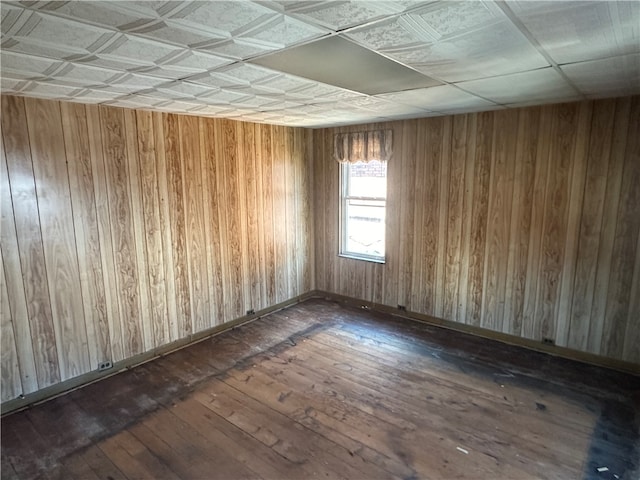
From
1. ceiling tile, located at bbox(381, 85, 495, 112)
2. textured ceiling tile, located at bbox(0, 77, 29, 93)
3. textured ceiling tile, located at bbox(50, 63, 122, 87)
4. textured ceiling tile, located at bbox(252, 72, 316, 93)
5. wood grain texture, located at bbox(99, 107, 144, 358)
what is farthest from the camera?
wood grain texture, located at bbox(99, 107, 144, 358)

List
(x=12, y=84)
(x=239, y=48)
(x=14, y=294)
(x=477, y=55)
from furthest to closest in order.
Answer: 1. (x=14, y=294)
2. (x=12, y=84)
3. (x=477, y=55)
4. (x=239, y=48)

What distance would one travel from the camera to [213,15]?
4.80ft

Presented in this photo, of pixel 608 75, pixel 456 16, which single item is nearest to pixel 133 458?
pixel 456 16

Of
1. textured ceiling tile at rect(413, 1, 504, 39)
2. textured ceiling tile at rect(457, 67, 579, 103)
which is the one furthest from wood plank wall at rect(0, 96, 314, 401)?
textured ceiling tile at rect(413, 1, 504, 39)

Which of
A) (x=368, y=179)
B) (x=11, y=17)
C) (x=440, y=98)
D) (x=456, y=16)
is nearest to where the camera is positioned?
(x=11, y=17)

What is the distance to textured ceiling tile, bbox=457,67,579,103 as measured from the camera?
2.46 metres

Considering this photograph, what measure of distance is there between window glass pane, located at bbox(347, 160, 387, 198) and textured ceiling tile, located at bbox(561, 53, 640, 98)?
2.27 m

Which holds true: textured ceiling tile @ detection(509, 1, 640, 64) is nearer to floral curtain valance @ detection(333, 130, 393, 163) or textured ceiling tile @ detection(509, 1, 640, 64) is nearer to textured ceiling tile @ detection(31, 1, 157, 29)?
textured ceiling tile @ detection(31, 1, 157, 29)

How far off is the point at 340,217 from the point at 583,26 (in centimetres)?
375

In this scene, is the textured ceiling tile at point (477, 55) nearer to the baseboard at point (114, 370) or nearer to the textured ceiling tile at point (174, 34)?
the textured ceiling tile at point (174, 34)

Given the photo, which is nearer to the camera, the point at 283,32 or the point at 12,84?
the point at 283,32

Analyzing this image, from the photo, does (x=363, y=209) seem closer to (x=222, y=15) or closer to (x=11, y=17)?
(x=222, y=15)

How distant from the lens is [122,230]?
135 inches

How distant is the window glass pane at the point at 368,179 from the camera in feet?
15.8
